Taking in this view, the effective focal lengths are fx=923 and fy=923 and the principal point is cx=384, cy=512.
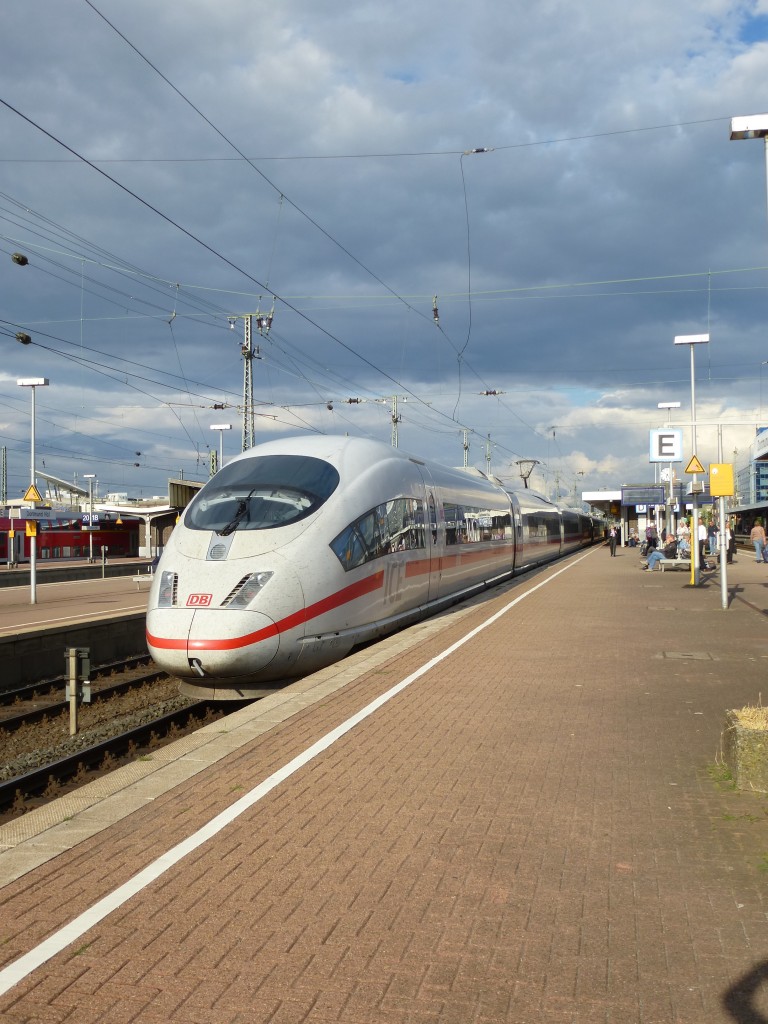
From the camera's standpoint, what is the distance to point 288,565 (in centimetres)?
1005

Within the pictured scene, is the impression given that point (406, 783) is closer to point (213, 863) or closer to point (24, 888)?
point (213, 863)

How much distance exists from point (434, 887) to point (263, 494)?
293 inches

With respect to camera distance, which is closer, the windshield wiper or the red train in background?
the windshield wiper

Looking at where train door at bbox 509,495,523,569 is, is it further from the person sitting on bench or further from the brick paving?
the brick paving

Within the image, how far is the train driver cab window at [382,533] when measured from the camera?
36.9 feet

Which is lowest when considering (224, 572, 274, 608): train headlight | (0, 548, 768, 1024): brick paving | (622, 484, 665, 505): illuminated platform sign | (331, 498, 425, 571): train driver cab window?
(0, 548, 768, 1024): brick paving

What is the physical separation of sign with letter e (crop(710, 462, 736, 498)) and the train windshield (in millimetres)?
8635

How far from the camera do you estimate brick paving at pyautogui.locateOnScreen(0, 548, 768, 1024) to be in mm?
3320

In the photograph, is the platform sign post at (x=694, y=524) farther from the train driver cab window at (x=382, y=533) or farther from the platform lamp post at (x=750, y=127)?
the platform lamp post at (x=750, y=127)

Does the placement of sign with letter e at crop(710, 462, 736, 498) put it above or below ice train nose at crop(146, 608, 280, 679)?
above

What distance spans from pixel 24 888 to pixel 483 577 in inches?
751

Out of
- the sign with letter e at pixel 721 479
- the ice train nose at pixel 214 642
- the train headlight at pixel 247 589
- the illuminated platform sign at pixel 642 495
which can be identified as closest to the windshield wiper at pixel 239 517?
the train headlight at pixel 247 589

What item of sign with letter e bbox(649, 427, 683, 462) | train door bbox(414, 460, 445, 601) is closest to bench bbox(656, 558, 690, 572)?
sign with letter e bbox(649, 427, 683, 462)

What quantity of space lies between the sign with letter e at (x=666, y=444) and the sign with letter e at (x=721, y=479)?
8.16 m
